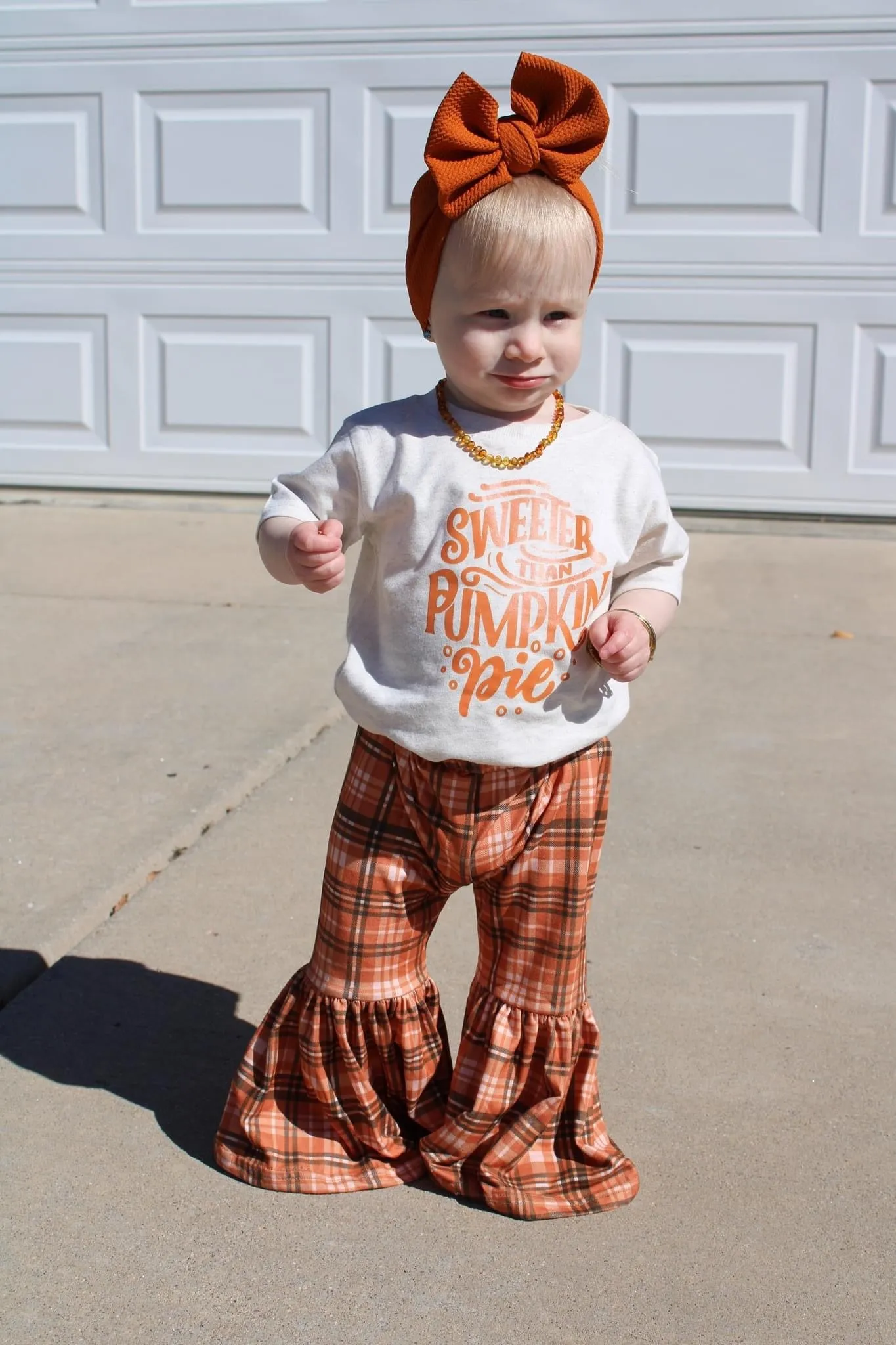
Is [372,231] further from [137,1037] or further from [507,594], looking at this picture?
[507,594]

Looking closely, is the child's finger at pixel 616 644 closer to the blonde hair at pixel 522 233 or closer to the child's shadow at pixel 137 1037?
the blonde hair at pixel 522 233

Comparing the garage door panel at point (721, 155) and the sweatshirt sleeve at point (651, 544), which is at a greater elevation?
the garage door panel at point (721, 155)

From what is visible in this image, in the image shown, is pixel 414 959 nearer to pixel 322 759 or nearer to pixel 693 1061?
pixel 693 1061

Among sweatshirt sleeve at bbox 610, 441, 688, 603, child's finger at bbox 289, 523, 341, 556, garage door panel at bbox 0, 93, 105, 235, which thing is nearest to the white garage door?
garage door panel at bbox 0, 93, 105, 235

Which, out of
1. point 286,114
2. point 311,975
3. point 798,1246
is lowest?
point 798,1246

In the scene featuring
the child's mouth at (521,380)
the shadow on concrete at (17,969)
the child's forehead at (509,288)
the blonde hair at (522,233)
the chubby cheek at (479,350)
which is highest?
the blonde hair at (522,233)

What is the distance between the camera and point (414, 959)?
204 centimetres

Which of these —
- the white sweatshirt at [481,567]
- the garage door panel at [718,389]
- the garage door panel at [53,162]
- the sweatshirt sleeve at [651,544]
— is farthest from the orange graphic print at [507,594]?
the garage door panel at [53,162]

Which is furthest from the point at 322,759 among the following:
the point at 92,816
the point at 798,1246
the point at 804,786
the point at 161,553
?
the point at 161,553

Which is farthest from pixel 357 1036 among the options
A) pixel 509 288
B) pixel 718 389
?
pixel 718 389

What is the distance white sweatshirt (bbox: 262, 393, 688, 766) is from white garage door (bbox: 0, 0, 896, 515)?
4.66 meters

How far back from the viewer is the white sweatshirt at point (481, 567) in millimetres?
1863

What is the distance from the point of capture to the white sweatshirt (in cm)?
186

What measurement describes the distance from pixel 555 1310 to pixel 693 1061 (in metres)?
0.67
